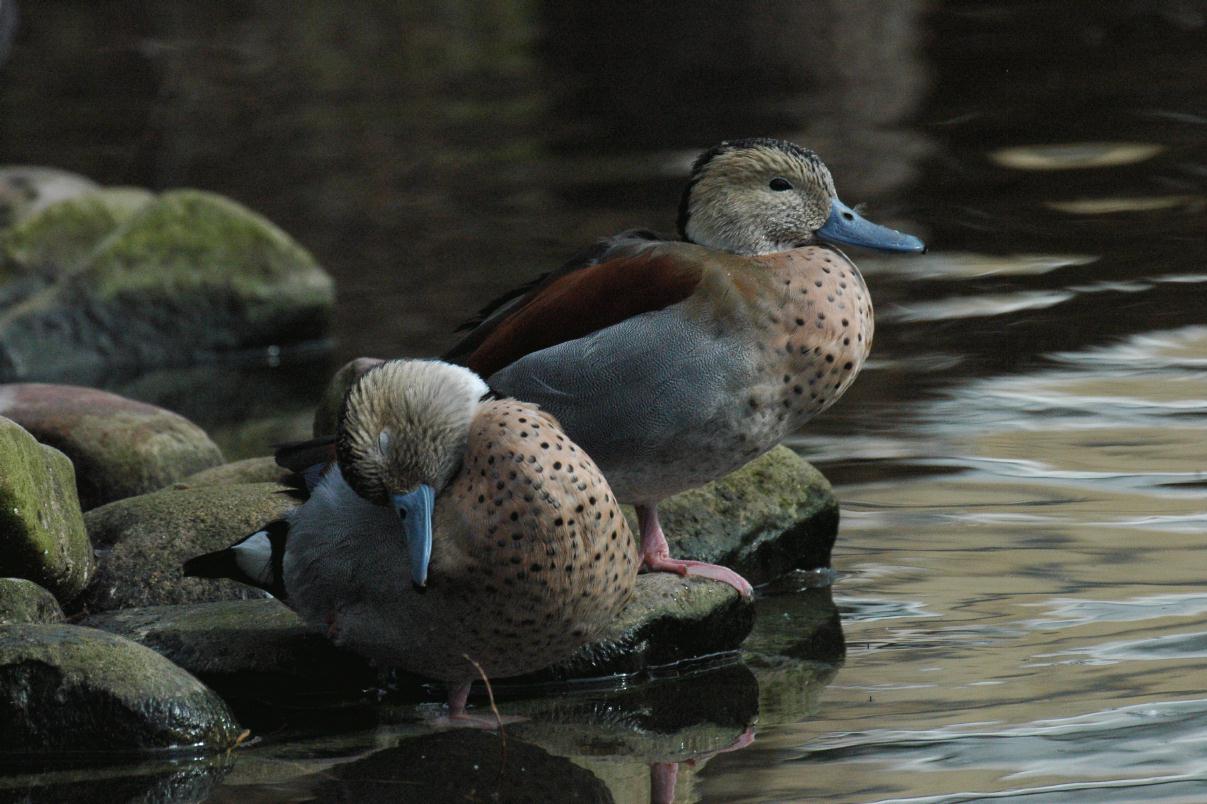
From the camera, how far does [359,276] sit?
11.1 meters

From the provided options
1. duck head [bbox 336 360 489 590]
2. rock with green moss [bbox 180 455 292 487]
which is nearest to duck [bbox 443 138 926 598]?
duck head [bbox 336 360 489 590]

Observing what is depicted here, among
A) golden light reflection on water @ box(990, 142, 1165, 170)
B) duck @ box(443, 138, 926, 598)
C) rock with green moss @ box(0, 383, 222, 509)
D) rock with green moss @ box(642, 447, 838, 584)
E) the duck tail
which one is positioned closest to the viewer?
the duck tail

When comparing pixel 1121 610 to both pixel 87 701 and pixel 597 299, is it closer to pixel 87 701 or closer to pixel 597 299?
pixel 597 299

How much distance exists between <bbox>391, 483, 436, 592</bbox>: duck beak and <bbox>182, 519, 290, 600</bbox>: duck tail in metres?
0.64

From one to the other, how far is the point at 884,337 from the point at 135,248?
4.45m

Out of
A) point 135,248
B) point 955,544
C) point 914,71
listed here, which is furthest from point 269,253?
point 914,71

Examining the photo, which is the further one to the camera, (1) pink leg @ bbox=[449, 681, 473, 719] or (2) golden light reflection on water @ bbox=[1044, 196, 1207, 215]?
(2) golden light reflection on water @ bbox=[1044, 196, 1207, 215]

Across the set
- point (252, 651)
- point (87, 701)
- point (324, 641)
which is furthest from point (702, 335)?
point (87, 701)

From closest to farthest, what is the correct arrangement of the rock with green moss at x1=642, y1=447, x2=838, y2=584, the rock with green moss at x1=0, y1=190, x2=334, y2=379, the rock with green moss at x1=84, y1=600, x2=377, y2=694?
1. the rock with green moss at x1=84, y1=600, x2=377, y2=694
2. the rock with green moss at x1=642, y1=447, x2=838, y2=584
3. the rock with green moss at x1=0, y1=190, x2=334, y2=379

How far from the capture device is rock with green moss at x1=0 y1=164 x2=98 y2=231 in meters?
12.4

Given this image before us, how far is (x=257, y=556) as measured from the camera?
507 centimetres

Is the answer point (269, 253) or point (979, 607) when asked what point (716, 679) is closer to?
point (979, 607)

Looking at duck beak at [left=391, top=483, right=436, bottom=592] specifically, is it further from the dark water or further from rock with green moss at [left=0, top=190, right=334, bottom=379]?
rock with green moss at [left=0, top=190, right=334, bottom=379]

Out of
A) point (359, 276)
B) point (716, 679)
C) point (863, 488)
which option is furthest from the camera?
point (359, 276)
